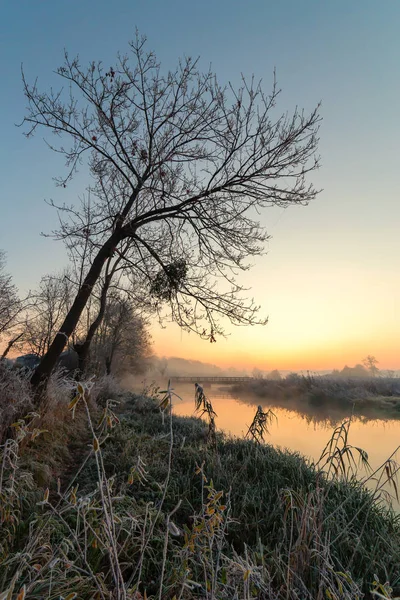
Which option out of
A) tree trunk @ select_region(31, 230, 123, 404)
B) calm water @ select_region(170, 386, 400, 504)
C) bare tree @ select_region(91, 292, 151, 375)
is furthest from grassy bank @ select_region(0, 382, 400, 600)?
bare tree @ select_region(91, 292, 151, 375)

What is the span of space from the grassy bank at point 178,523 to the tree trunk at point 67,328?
29.5 inches

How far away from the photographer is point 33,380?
6754mm

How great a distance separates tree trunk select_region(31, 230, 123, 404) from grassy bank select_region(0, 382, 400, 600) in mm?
750


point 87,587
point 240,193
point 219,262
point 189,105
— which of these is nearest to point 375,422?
point 219,262

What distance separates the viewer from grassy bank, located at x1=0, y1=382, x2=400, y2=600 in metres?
1.61

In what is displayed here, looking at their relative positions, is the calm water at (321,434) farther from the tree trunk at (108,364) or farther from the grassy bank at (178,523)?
the tree trunk at (108,364)

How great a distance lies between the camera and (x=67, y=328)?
23.5 ft

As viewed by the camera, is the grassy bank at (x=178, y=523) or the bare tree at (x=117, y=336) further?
the bare tree at (x=117, y=336)

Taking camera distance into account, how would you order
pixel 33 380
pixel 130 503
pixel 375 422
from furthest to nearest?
pixel 375 422
pixel 33 380
pixel 130 503

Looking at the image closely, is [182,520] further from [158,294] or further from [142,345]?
[142,345]

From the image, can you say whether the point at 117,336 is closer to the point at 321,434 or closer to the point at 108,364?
the point at 108,364

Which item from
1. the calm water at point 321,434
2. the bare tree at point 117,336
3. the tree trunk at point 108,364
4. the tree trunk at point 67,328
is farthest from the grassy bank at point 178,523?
the tree trunk at point 108,364

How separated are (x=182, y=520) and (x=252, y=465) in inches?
58.5

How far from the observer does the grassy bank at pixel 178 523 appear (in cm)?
161
